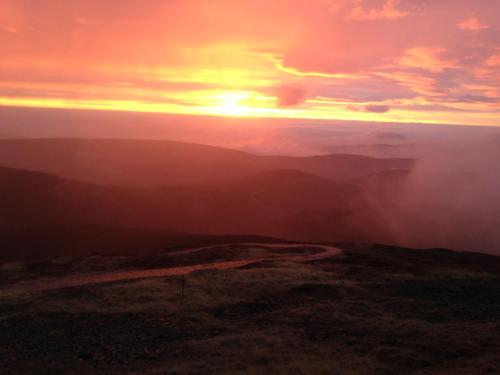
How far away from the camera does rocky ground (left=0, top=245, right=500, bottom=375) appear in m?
11.3

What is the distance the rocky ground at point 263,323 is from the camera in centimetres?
1133

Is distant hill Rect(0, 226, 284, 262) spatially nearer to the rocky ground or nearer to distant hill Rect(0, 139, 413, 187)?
the rocky ground

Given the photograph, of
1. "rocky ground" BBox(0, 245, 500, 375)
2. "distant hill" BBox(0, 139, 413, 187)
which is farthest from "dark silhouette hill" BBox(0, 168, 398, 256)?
"distant hill" BBox(0, 139, 413, 187)

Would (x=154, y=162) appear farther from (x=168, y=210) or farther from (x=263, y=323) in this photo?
(x=263, y=323)

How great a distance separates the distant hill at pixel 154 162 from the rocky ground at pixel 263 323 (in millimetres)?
51859

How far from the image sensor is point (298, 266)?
74.9 ft

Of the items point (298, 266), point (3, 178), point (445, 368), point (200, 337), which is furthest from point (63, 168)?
point (445, 368)

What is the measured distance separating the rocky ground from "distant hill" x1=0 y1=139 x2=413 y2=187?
2042 inches

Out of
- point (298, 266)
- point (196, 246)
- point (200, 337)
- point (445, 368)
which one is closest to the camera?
point (445, 368)

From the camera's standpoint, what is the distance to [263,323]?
1451 centimetres

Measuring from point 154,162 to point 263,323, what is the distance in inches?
3192

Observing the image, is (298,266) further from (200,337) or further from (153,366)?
(153,366)

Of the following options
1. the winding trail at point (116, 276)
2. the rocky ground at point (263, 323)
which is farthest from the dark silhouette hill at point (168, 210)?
the rocky ground at point (263, 323)

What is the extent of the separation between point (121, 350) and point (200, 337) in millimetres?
2291
